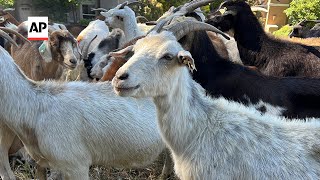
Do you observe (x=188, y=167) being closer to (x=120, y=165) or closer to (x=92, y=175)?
(x=120, y=165)

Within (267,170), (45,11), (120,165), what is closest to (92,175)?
(120,165)

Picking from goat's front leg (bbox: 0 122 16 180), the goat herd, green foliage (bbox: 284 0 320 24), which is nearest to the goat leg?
the goat herd

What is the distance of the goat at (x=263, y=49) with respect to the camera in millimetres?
5172

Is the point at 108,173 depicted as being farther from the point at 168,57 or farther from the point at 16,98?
the point at 168,57

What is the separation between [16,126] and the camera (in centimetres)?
332

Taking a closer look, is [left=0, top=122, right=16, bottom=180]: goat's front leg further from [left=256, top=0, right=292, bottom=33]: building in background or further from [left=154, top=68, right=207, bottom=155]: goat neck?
[left=256, top=0, right=292, bottom=33]: building in background

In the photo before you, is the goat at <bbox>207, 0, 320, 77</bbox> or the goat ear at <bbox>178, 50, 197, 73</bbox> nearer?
the goat ear at <bbox>178, 50, 197, 73</bbox>

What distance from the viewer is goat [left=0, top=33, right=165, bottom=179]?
3301 millimetres

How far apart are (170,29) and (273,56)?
2873 mm

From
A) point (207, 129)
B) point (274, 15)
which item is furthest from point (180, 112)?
point (274, 15)

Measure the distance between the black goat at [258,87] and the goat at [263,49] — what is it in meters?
1.03

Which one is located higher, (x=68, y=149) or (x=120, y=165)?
(x=68, y=149)

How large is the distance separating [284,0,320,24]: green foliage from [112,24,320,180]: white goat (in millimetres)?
10604

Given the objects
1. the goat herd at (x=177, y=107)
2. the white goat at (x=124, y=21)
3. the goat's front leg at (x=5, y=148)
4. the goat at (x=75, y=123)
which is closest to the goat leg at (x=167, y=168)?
the goat herd at (x=177, y=107)
